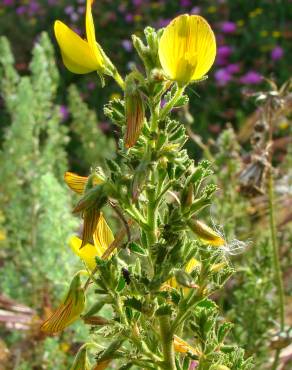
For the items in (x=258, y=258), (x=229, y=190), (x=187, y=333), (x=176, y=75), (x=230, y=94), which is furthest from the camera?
(x=230, y=94)

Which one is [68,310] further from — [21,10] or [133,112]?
[21,10]

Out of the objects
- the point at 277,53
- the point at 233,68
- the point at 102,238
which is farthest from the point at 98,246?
the point at 277,53

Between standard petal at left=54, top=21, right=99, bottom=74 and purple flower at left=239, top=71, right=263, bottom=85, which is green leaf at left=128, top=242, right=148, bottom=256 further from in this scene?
purple flower at left=239, top=71, right=263, bottom=85

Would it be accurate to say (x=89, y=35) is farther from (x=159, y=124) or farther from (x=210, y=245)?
(x=210, y=245)

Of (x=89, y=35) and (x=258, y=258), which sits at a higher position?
(x=89, y=35)

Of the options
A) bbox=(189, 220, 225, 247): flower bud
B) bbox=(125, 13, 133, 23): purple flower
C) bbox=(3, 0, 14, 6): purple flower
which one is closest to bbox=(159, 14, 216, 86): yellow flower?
bbox=(189, 220, 225, 247): flower bud

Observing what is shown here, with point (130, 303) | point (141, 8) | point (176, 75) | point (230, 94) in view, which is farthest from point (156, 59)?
point (141, 8)
